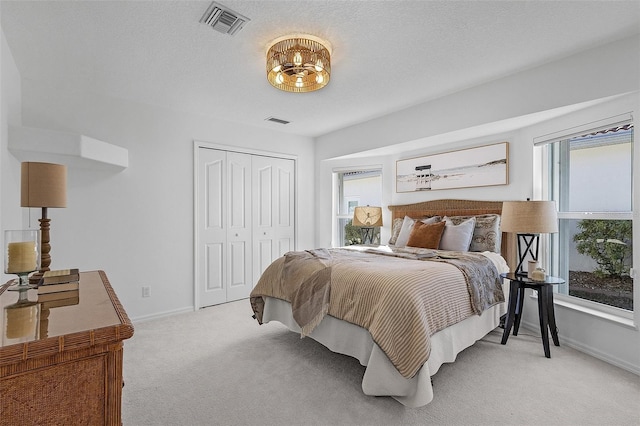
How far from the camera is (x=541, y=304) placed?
2.62 meters

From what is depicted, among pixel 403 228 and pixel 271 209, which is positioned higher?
pixel 271 209

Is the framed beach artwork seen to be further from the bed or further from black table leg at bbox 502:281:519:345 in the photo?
black table leg at bbox 502:281:519:345

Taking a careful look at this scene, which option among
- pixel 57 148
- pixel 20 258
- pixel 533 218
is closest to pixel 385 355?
pixel 533 218

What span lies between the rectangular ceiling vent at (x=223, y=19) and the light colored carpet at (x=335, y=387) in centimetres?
240

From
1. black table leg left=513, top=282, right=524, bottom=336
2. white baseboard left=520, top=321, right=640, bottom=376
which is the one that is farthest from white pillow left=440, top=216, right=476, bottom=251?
white baseboard left=520, top=321, right=640, bottom=376

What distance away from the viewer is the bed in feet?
6.24

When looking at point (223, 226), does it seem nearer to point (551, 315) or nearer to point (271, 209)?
point (271, 209)

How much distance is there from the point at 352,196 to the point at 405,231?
145 cm

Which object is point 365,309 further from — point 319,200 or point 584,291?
point 319,200

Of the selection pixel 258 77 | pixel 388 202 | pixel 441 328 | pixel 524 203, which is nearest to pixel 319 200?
pixel 388 202

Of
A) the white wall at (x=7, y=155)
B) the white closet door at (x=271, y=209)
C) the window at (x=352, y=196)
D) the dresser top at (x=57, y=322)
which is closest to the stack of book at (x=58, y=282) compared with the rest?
the dresser top at (x=57, y=322)

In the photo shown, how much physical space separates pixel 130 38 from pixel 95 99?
139cm

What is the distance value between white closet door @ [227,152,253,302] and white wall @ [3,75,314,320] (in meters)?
0.40

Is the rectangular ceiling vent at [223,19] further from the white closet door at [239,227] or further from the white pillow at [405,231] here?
the white pillow at [405,231]
